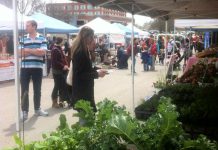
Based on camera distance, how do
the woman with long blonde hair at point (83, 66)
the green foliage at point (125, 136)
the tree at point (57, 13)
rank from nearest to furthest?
the green foliage at point (125, 136)
the woman with long blonde hair at point (83, 66)
the tree at point (57, 13)

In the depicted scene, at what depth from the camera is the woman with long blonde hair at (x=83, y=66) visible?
4598 millimetres

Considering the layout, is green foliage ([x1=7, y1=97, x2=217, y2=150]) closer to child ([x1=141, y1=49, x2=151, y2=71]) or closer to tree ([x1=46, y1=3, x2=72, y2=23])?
child ([x1=141, y1=49, x2=151, y2=71])

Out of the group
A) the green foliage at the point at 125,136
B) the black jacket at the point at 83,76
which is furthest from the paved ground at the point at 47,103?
the green foliage at the point at 125,136

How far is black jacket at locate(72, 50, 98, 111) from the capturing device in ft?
15.1

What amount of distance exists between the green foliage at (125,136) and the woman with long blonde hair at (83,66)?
2.05 meters

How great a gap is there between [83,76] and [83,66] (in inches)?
5.0

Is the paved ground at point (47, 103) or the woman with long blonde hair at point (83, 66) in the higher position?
the woman with long blonde hair at point (83, 66)

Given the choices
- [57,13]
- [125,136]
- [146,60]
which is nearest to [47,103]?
[125,136]

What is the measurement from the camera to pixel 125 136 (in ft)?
7.75

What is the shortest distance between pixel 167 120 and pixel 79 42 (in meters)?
2.46

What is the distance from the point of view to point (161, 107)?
2506mm

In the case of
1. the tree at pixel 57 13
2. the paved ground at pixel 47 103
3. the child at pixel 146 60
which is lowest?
the paved ground at pixel 47 103

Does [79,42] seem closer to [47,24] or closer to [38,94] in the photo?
[38,94]

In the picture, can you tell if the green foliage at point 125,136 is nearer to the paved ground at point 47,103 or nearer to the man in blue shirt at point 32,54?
the paved ground at point 47,103
